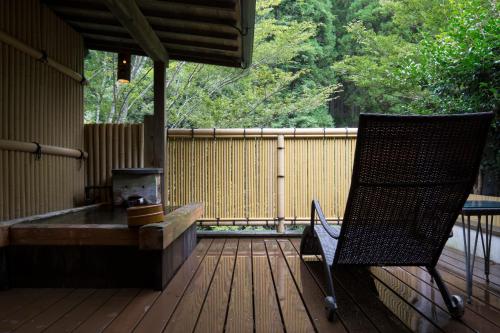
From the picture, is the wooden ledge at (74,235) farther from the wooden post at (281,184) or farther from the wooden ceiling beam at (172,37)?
the wooden post at (281,184)

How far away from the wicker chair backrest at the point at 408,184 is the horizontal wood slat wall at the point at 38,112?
103 inches

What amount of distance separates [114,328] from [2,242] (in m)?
1.10

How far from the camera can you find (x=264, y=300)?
82.7 inches

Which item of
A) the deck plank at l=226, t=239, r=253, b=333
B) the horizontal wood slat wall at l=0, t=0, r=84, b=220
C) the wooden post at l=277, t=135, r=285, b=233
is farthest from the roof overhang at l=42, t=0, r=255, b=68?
the deck plank at l=226, t=239, r=253, b=333

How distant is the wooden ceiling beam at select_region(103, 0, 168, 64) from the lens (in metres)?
2.82

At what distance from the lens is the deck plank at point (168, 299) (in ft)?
5.67

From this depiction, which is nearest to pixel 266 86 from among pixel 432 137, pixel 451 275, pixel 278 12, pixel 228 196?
pixel 278 12

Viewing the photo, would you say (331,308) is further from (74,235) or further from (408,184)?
(74,235)

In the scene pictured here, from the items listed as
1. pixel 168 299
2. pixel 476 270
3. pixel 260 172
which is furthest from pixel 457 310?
pixel 260 172

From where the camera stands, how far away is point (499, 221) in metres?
3.19

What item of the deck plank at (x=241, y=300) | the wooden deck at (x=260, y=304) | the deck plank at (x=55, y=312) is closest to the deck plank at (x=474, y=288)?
the wooden deck at (x=260, y=304)

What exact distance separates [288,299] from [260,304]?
19 centimetres

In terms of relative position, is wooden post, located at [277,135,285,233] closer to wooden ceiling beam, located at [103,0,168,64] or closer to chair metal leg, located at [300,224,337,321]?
chair metal leg, located at [300,224,337,321]

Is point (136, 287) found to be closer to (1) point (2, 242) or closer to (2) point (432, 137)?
(1) point (2, 242)
